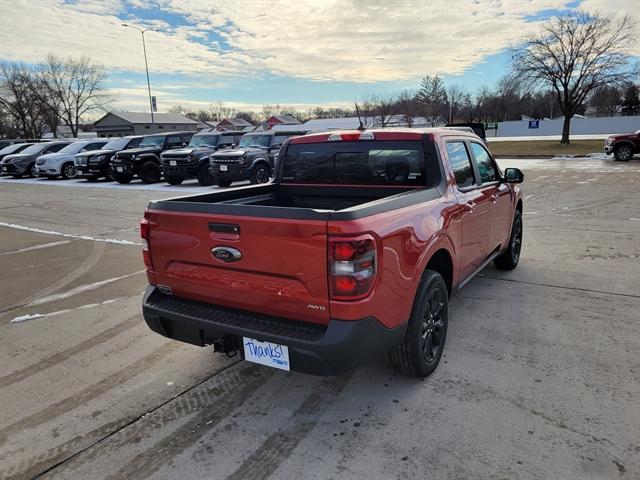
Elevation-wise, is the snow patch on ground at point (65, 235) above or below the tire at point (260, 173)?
below

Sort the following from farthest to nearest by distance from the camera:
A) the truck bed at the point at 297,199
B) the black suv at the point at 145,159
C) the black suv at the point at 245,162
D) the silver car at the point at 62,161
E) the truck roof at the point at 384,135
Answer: the silver car at the point at 62,161
the black suv at the point at 145,159
the black suv at the point at 245,162
the truck roof at the point at 384,135
the truck bed at the point at 297,199

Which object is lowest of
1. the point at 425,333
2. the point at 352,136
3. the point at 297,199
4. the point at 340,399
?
the point at 340,399

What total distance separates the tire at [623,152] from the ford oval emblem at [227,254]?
24528 millimetres

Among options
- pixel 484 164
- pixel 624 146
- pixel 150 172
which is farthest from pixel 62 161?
A: pixel 624 146

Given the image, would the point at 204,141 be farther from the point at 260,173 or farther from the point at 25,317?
the point at 25,317

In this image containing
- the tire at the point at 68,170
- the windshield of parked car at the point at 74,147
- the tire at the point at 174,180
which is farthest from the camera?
the windshield of parked car at the point at 74,147

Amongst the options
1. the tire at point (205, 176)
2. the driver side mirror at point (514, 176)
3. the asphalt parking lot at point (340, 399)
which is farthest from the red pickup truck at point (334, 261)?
the tire at point (205, 176)

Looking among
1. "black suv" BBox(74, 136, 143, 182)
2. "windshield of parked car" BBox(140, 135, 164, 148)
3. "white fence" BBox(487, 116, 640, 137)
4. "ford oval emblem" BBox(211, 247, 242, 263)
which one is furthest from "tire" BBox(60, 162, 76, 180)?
"white fence" BBox(487, 116, 640, 137)

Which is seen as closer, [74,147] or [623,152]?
[623,152]

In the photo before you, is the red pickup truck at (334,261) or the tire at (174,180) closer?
the red pickup truck at (334,261)

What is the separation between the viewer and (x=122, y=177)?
1886cm

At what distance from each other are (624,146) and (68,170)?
87.0ft

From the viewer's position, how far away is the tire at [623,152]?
21.9 meters

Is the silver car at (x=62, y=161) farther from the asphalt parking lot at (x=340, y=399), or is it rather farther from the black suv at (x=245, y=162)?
the asphalt parking lot at (x=340, y=399)
